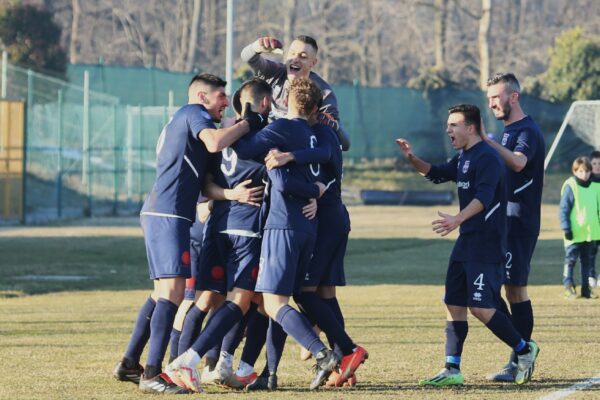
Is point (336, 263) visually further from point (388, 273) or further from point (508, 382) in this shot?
point (388, 273)

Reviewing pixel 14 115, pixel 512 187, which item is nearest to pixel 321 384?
pixel 512 187

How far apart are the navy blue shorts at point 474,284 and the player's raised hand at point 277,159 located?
4.97ft

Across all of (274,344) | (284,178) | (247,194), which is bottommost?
(274,344)

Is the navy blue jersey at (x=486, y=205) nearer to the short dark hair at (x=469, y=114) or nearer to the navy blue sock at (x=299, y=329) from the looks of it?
the short dark hair at (x=469, y=114)

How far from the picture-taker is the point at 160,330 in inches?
345

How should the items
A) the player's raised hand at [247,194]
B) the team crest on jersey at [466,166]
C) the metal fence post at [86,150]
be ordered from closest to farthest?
1. the player's raised hand at [247,194]
2. the team crest on jersey at [466,166]
3. the metal fence post at [86,150]

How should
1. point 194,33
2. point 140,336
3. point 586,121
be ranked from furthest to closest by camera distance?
point 194,33 → point 586,121 → point 140,336

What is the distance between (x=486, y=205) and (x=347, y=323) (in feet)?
14.2

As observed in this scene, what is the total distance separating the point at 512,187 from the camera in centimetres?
993

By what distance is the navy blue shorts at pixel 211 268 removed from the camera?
9.15 m

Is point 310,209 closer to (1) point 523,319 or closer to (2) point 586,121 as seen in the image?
(1) point 523,319

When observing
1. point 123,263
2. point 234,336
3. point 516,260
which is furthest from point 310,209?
point 123,263

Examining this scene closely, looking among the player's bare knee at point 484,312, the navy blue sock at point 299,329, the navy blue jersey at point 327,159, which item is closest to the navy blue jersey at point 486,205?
the player's bare knee at point 484,312

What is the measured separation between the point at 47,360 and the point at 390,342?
9.97 ft
